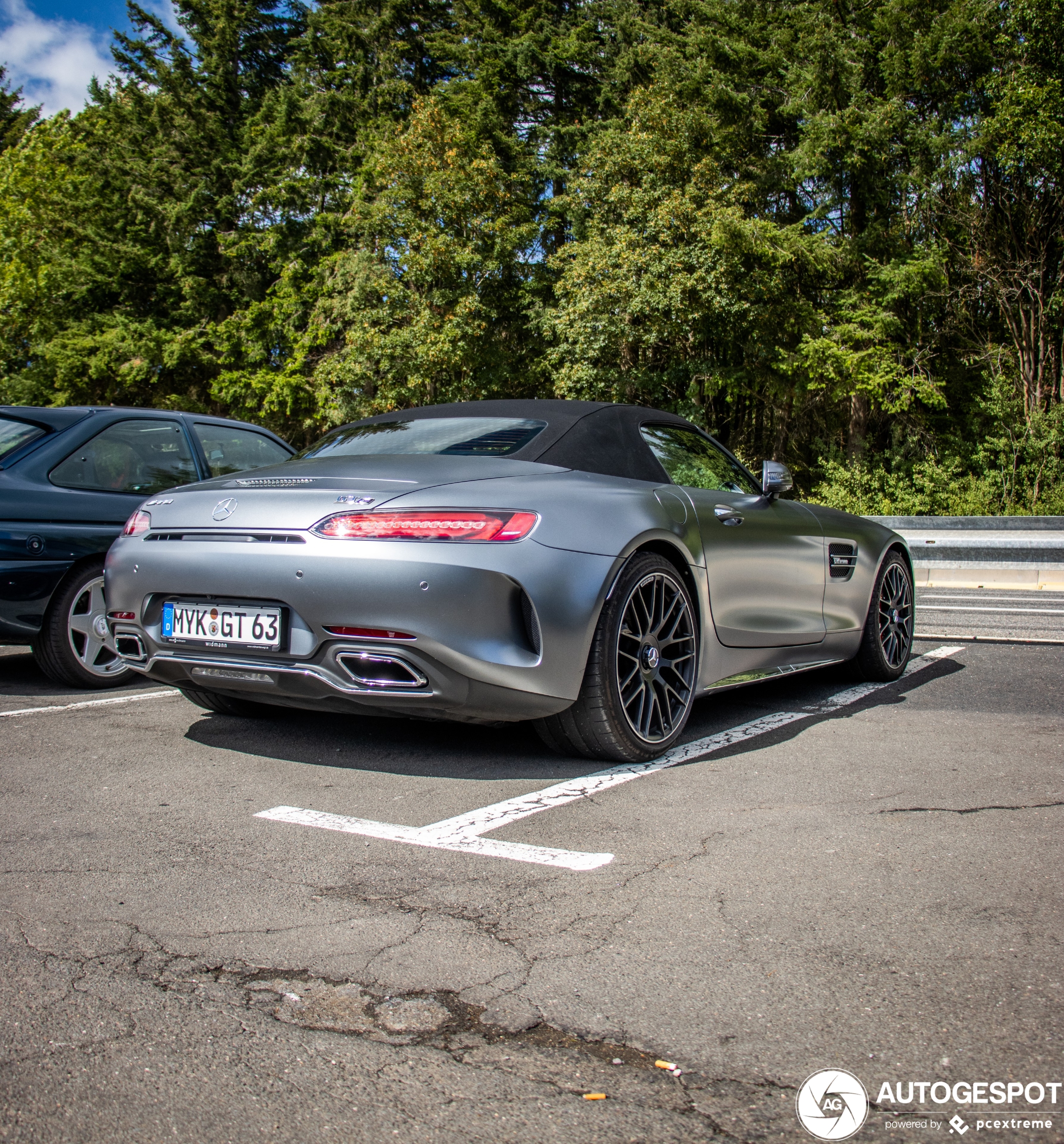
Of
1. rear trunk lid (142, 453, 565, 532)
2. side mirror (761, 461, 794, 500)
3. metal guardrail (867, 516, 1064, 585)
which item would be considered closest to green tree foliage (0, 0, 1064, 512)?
metal guardrail (867, 516, 1064, 585)

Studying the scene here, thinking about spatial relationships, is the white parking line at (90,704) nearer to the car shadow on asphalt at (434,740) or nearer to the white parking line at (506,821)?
the car shadow on asphalt at (434,740)

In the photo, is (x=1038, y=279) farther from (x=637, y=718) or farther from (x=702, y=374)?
(x=637, y=718)

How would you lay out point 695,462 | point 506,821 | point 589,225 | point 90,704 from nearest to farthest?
point 506,821
point 695,462
point 90,704
point 589,225

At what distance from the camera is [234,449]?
258 inches

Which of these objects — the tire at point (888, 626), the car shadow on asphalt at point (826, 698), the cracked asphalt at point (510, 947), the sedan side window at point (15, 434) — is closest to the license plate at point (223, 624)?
the cracked asphalt at point (510, 947)

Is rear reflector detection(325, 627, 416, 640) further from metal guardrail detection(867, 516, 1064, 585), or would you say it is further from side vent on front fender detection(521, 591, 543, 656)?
metal guardrail detection(867, 516, 1064, 585)

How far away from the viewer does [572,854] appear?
2832 millimetres

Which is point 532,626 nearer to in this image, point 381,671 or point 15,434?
point 381,671

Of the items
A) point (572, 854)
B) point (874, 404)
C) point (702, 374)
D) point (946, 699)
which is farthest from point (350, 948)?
point (702, 374)

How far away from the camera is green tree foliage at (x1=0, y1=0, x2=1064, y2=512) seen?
22.4 m

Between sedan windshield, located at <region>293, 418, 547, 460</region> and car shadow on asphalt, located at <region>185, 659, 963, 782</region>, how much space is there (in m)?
1.13

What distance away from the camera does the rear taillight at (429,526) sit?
11.1 feet

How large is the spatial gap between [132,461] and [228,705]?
202 cm

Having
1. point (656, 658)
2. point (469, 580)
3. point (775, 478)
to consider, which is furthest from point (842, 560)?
point (469, 580)
